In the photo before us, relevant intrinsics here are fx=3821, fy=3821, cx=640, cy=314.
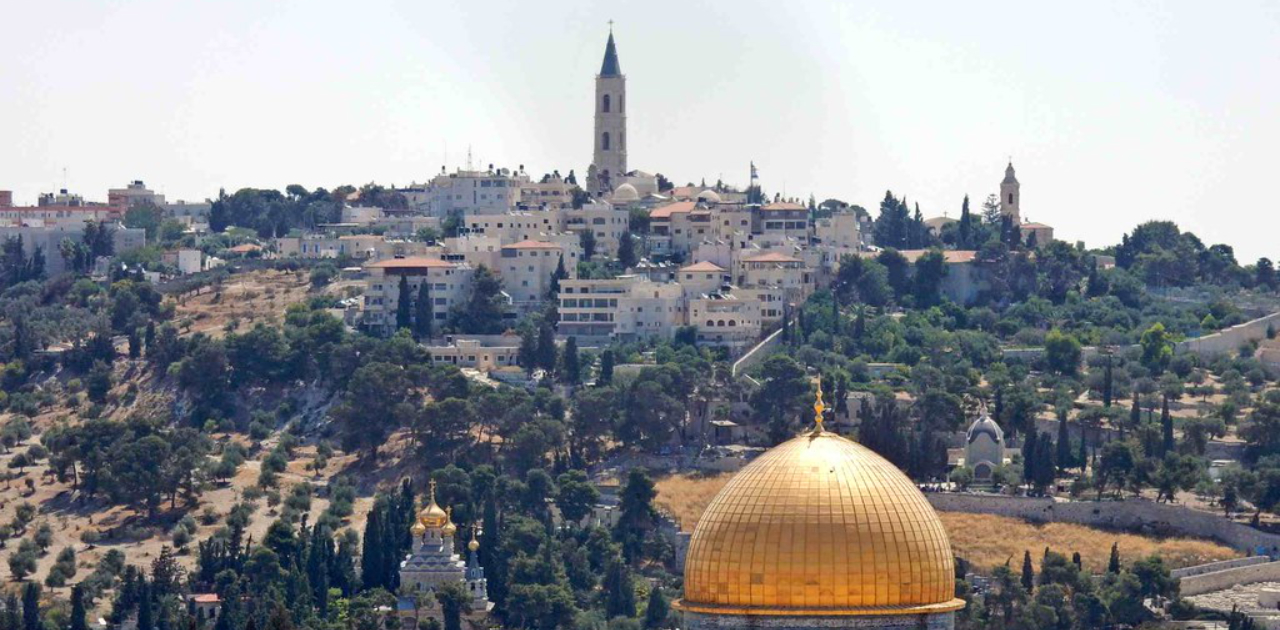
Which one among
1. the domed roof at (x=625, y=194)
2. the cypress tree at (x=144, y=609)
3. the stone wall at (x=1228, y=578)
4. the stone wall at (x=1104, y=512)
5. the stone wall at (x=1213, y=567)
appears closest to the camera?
the cypress tree at (x=144, y=609)

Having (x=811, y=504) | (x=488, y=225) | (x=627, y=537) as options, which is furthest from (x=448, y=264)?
(x=811, y=504)

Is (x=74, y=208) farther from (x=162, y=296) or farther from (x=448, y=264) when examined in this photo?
(x=448, y=264)

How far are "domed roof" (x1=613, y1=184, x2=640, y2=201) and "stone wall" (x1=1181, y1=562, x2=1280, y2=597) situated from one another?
187 ft

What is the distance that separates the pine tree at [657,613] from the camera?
327 ft

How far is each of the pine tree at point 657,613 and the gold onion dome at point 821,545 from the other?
5738 cm

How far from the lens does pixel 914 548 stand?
41531 mm

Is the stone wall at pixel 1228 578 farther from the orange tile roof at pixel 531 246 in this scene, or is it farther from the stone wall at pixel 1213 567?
the orange tile roof at pixel 531 246

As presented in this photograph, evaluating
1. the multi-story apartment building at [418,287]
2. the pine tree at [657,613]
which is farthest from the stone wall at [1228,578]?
the multi-story apartment building at [418,287]

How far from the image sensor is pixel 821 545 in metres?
41.2

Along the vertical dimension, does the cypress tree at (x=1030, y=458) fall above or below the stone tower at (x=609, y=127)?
below

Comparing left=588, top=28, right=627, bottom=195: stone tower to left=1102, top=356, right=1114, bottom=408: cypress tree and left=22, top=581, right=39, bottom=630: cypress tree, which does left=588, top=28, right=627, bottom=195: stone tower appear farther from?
left=22, top=581, right=39, bottom=630: cypress tree

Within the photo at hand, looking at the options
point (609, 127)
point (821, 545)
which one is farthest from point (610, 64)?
point (821, 545)

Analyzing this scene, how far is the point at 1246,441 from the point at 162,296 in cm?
4911

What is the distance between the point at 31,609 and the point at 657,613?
16.9 metres
